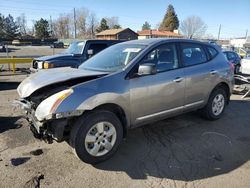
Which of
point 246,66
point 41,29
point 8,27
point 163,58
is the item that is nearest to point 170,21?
point 41,29

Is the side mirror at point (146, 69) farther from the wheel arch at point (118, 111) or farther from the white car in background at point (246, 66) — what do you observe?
the white car in background at point (246, 66)

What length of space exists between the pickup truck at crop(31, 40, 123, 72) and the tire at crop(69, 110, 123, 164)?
5.58 meters

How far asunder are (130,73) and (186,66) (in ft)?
4.70

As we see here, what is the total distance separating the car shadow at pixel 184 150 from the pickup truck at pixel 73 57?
4991mm

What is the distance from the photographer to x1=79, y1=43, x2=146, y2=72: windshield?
431 centimetres

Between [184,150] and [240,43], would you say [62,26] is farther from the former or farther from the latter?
[184,150]

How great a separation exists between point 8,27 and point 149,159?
323ft

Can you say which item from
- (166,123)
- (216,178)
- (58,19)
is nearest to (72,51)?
(166,123)

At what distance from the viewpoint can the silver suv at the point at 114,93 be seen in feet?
11.7

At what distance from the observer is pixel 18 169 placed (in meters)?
3.69

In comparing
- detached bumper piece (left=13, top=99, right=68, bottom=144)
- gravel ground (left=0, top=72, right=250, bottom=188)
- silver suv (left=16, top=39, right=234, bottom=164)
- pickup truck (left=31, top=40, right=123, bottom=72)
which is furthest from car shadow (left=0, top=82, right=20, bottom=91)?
detached bumper piece (left=13, top=99, right=68, bottom=144)

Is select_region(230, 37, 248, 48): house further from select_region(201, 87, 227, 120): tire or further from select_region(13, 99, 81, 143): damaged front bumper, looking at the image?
select_region(13, 99, 81, 143): damaged front bumper

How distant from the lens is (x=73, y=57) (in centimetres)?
960

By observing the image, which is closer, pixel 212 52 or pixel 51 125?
pixel 51 125
